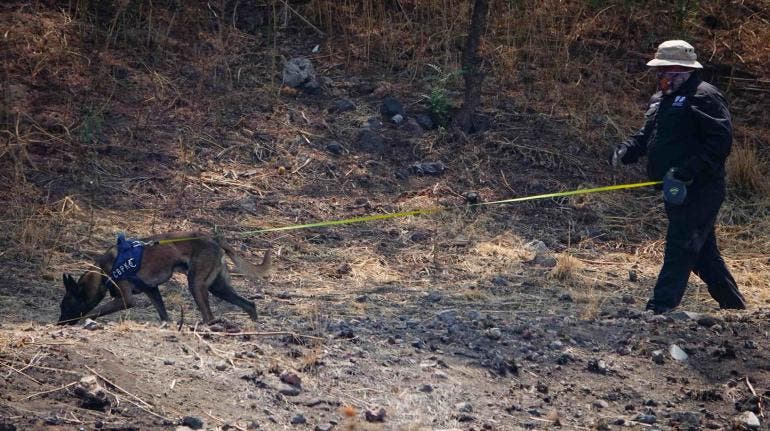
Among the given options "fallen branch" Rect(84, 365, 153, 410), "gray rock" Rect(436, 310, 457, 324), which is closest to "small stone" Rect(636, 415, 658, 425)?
"gray rock" Rect(436, 310, 457, 324)

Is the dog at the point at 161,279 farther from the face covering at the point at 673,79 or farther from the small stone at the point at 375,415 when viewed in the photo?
the face covering at the point at 673,79

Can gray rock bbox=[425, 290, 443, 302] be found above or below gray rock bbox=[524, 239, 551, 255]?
below

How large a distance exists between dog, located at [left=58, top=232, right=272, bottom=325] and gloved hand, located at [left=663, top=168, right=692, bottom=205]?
3209 mm

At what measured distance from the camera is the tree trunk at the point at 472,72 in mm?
12039

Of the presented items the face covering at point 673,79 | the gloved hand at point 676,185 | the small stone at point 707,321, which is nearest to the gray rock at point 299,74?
the face covering at point 673,79

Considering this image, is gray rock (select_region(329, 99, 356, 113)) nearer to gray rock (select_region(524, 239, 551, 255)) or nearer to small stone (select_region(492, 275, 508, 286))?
gray rock (select_region(524, 239, 551, 255))

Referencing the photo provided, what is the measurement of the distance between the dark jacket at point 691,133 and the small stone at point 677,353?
50.8 inches

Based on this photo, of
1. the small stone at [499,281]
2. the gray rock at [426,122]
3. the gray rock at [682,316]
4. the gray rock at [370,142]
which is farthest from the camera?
the gray rock at [426,122]

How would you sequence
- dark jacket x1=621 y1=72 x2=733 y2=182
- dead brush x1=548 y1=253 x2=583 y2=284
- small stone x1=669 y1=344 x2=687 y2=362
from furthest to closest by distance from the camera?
dead brush x1=548 y1=253 x2=583 y2=284 < dark jacket x1=621 y1=72 x2=733 y2=182 < small stone x1=669 y1=344 x2=687 y2=362

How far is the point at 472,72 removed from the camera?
12.0 meters

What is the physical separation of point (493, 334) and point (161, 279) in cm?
265

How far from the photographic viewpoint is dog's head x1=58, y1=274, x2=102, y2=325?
8125mm

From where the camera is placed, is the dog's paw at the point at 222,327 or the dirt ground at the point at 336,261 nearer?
the dirt ground at the point at 336,261

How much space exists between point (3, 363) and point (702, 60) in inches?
403
